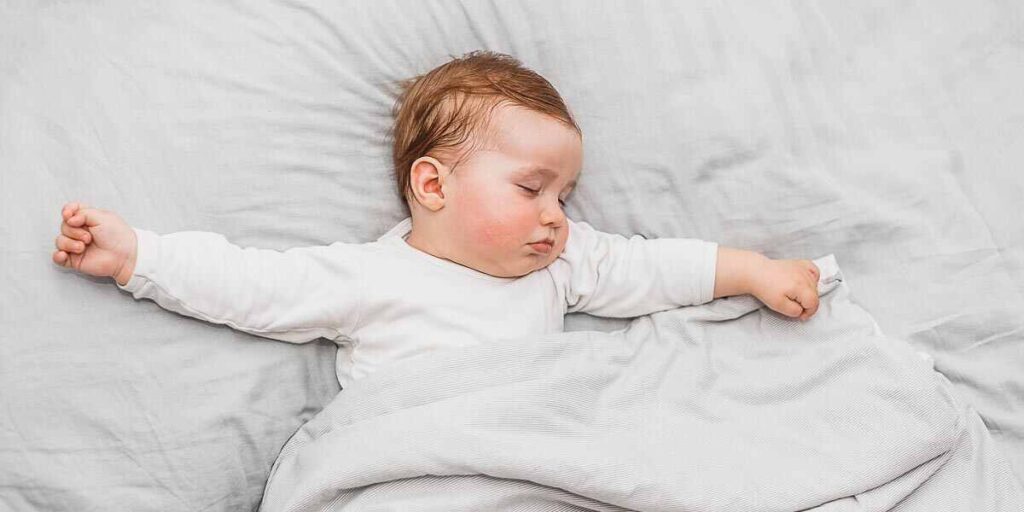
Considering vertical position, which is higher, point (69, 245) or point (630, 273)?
point (69, 245)

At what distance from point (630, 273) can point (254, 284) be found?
47cm

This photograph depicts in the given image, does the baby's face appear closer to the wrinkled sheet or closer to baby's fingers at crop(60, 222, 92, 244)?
the wrinkled sheet

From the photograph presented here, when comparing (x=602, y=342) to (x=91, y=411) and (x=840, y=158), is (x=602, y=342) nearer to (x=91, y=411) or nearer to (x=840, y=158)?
(x=840, y=158)

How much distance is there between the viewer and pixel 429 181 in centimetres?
128

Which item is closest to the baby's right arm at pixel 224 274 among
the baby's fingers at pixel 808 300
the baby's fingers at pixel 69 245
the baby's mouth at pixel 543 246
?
the baby's fingers at pixel 69 245

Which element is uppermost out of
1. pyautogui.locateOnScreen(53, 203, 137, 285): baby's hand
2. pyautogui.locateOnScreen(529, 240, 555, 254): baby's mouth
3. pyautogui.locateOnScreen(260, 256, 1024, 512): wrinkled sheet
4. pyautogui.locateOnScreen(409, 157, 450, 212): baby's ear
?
pyautogui.locateOnScreen(53, 203, 137, 285): baby's hand

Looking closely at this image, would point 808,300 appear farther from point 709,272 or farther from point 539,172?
A: point 539,172

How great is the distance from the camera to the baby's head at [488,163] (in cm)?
124

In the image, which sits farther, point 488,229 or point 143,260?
point 488,229

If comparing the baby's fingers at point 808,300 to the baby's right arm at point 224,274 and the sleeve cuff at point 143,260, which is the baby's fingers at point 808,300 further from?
the sleeve cuff at point 143,260

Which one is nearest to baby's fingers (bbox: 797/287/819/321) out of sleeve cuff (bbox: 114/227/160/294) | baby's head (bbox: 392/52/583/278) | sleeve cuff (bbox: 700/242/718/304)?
sleeve cuff (bbox: 700/242/718/304)

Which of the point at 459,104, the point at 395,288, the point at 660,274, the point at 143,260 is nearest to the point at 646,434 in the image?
the point at 660,274

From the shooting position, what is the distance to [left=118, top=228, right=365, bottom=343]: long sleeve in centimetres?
115

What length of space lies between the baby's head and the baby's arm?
2.3 inches
